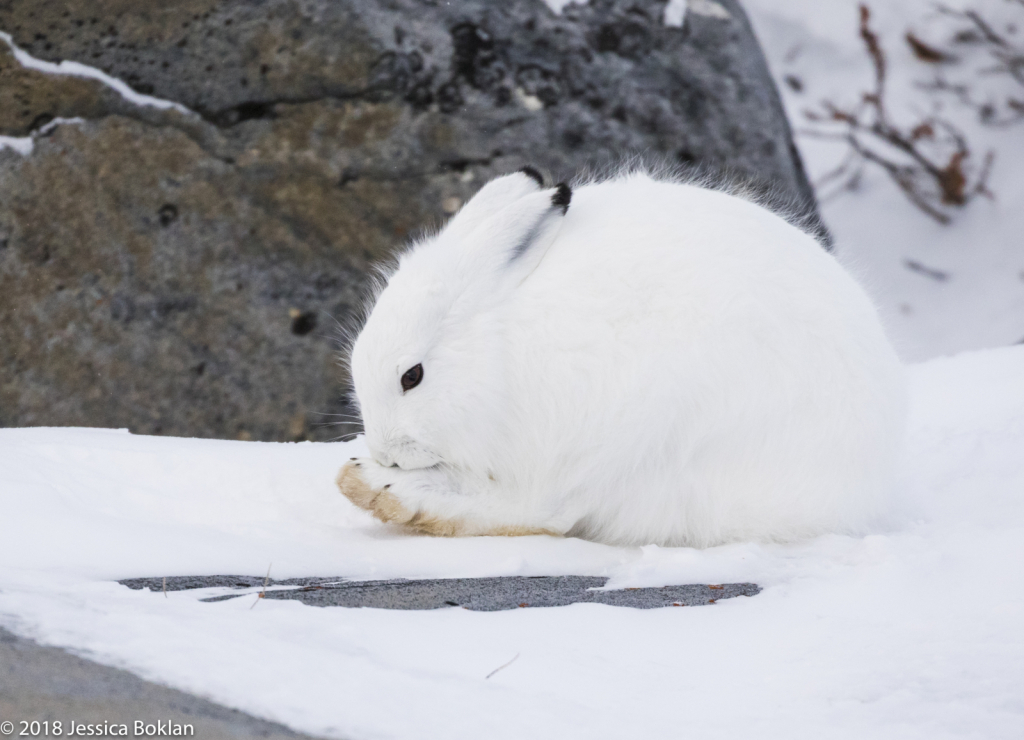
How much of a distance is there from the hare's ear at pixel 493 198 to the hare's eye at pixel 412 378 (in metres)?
0.44

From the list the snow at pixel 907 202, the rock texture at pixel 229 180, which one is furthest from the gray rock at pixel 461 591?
the snow at pixel 907 202

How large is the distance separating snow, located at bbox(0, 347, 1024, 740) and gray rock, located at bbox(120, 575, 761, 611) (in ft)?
0.17

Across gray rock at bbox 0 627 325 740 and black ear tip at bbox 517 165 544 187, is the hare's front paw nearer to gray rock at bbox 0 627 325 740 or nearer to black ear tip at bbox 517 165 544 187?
black ear tip at bbox 517 165 544 187

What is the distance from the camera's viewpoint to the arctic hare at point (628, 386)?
2.24m

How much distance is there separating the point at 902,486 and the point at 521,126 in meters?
2.35

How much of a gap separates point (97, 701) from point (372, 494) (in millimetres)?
1249

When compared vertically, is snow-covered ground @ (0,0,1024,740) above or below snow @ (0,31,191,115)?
below

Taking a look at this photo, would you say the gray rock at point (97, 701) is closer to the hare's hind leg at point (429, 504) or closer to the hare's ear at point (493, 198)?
the hare's hind leg at point (429, 504)

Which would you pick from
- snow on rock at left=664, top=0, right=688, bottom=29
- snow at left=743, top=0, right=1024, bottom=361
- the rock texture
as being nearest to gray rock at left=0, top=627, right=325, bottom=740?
the rock texture

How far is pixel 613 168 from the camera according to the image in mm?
4281

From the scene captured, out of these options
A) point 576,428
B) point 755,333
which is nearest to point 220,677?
point 576,428

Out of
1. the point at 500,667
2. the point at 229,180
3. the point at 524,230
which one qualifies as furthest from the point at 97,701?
the point at 229,180

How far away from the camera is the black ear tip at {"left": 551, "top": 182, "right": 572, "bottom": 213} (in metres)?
2.43

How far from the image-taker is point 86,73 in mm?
4152
